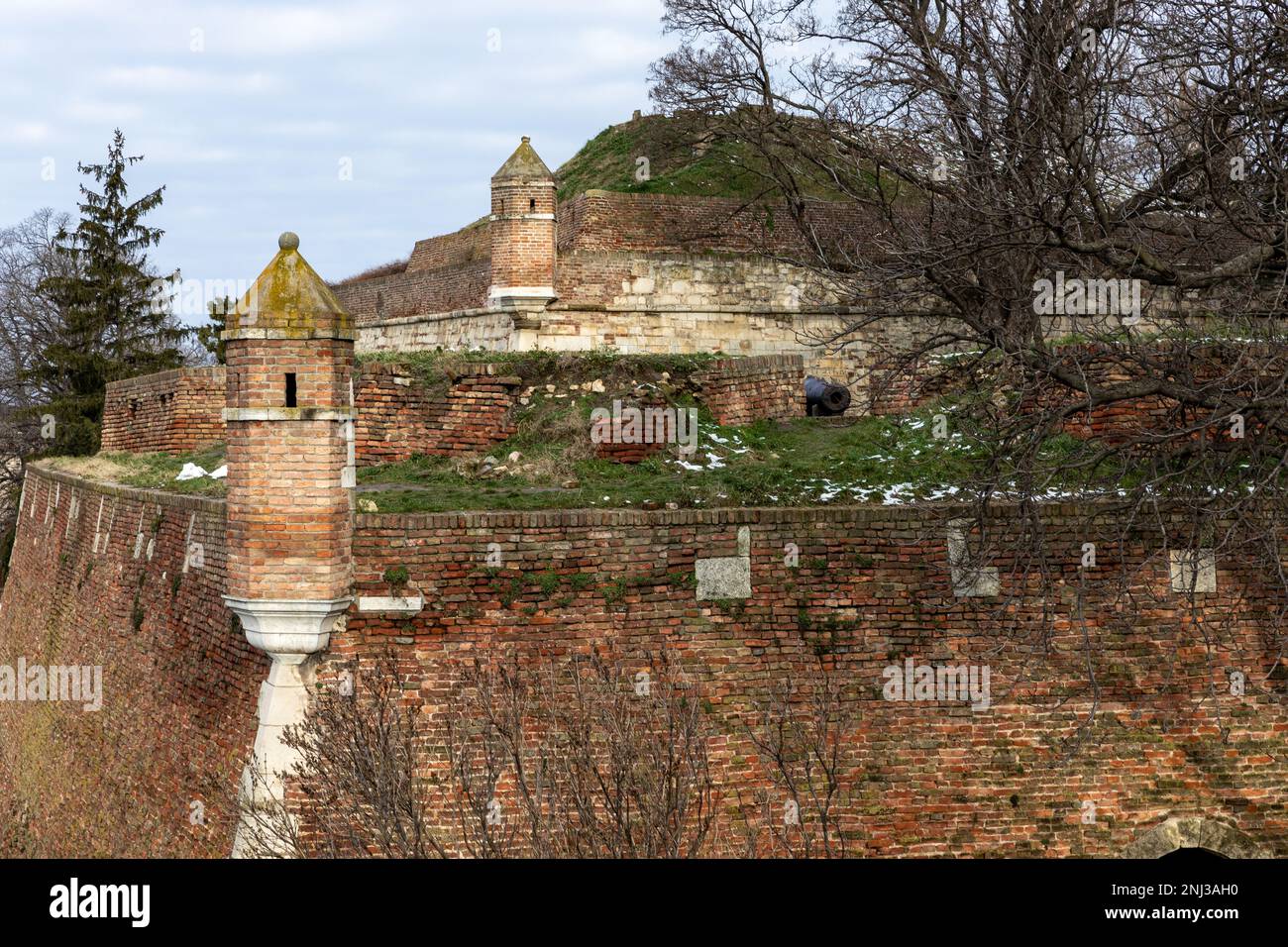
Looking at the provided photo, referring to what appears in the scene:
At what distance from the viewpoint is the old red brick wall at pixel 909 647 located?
1048cm

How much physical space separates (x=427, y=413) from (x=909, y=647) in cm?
585

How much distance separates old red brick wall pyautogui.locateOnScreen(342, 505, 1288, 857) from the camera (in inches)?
412

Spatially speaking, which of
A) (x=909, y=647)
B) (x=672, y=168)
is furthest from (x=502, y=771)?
(x=672, y=168)

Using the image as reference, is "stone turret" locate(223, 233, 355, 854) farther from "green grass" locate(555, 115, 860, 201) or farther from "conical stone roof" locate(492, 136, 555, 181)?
"green grass" locate(555, 115, 860, 201)

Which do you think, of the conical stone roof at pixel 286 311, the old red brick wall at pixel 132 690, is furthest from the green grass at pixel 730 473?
the old red brick wall at pixel 132 690

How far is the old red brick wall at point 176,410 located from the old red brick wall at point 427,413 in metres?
4.61

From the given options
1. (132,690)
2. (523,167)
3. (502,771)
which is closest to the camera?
(502,771)

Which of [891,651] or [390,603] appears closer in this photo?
[390,603]

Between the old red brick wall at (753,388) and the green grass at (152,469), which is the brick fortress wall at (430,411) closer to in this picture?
the green grass at (152,469)

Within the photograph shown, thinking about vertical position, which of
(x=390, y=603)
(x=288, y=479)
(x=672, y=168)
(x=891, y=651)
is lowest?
(x=891, y=651)

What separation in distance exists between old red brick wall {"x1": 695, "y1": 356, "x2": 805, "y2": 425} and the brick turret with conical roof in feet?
28.7

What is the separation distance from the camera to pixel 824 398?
55.4ft

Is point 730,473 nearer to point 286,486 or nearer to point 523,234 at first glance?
point 286,486

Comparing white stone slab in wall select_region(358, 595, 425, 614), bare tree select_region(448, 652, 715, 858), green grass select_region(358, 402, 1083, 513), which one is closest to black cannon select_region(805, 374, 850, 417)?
green grass select_region(358, 402, 1083, 513)
